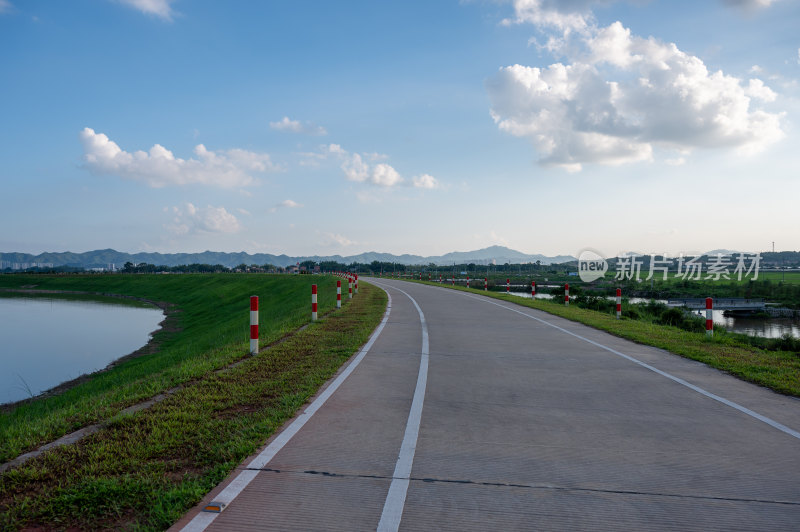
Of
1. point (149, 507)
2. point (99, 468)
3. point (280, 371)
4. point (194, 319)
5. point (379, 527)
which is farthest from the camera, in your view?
point (194, 319)

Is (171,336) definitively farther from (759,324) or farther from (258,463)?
(759,324)

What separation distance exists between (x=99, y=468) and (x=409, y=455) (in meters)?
2.36

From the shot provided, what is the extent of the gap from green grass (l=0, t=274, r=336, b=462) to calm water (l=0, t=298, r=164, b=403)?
5.02 feet

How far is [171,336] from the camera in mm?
26172

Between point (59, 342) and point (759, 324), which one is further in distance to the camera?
point (759, 324)

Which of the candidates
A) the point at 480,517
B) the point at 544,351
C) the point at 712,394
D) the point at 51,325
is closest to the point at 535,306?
the point at 544,351

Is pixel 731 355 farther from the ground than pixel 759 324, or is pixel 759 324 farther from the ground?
pixel 731 355

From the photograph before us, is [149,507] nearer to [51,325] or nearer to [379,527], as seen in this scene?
[379,527]

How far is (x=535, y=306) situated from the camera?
66.7 ft

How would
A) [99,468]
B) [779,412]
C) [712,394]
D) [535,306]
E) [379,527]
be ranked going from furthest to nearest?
1. [535,306]
2. [712,394]
3. [779,412]
4. [99,468]
5. [379,527]

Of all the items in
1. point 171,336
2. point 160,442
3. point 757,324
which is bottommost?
point 171,336

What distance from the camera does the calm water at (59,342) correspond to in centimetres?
1588

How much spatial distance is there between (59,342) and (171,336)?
483 centimetres

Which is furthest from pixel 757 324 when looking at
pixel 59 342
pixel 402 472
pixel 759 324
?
pixel 59 342
